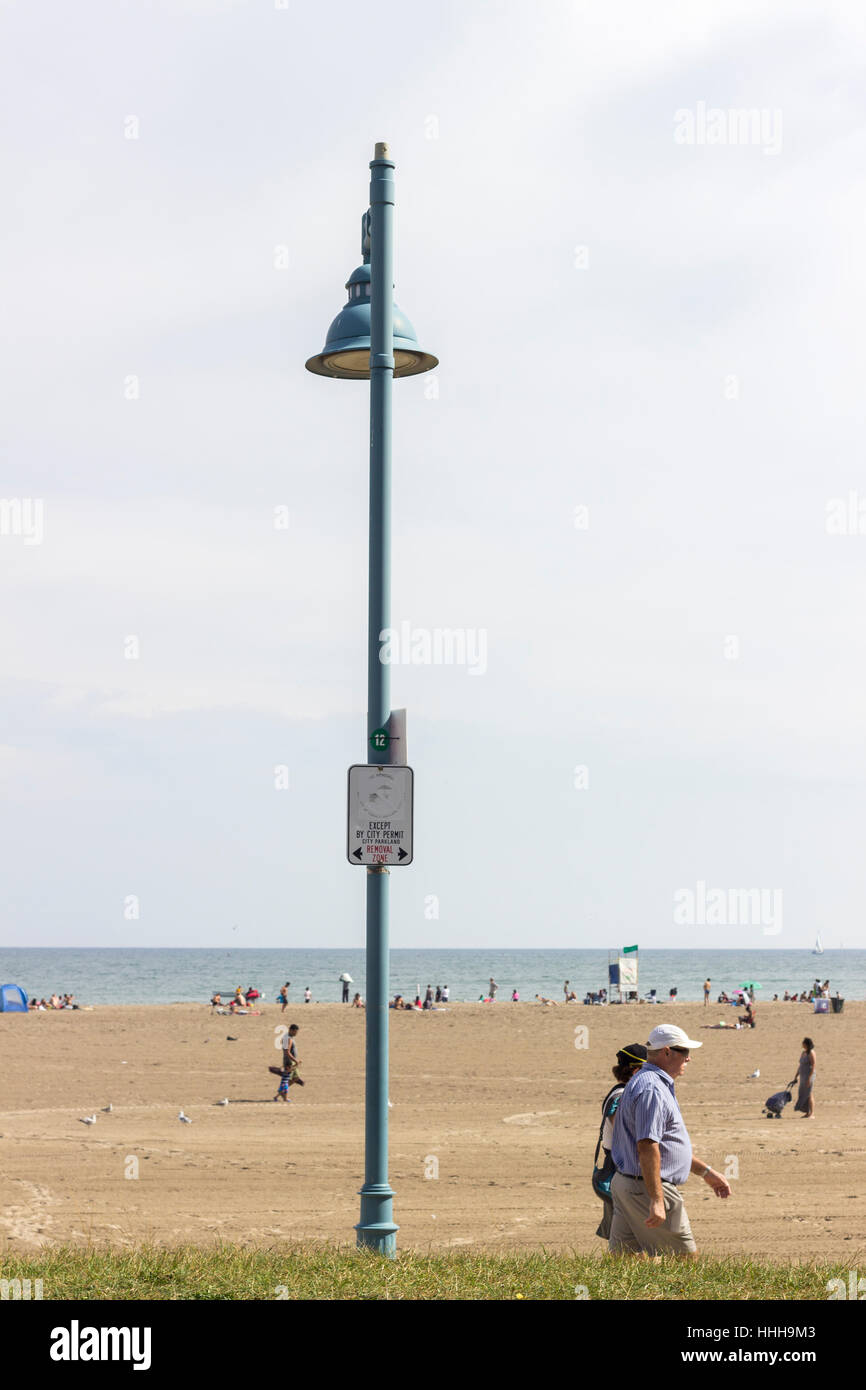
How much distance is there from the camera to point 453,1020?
157 ft

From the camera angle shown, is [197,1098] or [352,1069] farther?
[352,1069]

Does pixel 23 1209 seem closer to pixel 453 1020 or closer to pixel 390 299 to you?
pixel 390 299

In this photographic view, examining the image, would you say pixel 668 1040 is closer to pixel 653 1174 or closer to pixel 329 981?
pixel 653 1174

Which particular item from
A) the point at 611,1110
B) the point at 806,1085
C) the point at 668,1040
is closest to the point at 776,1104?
the point at 806,1085

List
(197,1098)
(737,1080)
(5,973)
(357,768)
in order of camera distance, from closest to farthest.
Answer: (357,768) < (197,1098) < (737,1080) < (5,973)

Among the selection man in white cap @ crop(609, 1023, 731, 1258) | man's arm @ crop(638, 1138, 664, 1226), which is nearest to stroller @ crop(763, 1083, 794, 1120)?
man in white cap @ crop(609, 1023, 731, 1258)

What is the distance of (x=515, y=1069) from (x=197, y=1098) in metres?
7.82

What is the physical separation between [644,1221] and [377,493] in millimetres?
4471

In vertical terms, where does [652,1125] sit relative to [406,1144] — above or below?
above

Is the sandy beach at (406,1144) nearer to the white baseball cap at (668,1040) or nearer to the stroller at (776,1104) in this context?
the stroller at (776,1104)

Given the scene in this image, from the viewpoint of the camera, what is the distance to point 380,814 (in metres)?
8.53

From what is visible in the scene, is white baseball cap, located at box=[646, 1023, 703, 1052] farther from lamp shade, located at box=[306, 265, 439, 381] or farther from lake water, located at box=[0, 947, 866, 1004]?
lake water, located at box=[0, 947, 866, 1004]
